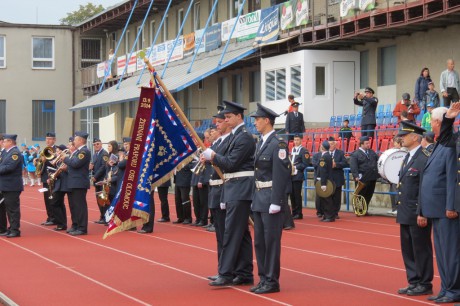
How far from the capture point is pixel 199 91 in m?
47.1

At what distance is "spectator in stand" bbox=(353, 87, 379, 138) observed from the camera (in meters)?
25.0

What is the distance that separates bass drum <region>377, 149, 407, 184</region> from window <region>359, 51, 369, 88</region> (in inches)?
609

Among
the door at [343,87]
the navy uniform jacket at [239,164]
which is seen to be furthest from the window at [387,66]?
the navy uniform jacket at [239,164]

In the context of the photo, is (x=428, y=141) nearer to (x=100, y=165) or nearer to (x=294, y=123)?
(x=100, y=165)

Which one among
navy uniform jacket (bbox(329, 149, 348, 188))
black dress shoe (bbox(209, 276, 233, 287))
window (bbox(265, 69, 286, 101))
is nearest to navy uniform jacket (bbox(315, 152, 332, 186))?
navy uniform jacket (bbox(329, 149, 348, 188))

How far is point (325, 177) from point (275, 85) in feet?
48.5

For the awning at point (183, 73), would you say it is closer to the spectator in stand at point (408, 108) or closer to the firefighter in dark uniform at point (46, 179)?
the spectator in stand at point (408, 108)

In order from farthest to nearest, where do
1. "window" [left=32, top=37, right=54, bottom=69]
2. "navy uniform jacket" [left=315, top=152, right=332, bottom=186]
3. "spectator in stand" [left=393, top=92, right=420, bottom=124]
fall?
"window" [left=32, top=37, right=54, bottom=69]
"spectator in stand" [left=393, top=92, right=420, bottom=124]
"navy uniform jacket" [left=315, top=152, right=332, bottom=186]

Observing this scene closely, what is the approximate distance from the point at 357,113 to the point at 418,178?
69.5 feet

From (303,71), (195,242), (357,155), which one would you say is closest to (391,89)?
(303,71)

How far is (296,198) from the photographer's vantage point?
21594 millimetres

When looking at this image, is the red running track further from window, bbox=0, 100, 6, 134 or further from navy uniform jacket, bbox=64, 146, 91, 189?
window, bbox=0, 100, 6, 134

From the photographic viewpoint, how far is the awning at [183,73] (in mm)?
36406

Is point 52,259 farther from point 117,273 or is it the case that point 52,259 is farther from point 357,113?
point 357,113
